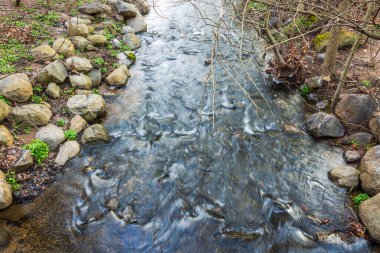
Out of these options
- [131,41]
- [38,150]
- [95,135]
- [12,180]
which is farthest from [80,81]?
[131,41]

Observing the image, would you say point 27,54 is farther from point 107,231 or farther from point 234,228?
point 234,228

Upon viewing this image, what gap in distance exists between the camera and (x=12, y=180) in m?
5.33

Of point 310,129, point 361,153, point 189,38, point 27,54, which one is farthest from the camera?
point 189,38

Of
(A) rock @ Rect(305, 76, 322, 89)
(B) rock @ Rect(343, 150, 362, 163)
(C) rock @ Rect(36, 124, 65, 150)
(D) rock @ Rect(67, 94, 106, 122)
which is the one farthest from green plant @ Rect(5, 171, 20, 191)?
(A) rock @ Rect(305, 76, 322, 89)

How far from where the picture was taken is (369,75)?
331 inches

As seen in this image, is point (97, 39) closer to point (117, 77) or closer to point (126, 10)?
point (117, 77)

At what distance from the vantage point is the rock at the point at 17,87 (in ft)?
21.0

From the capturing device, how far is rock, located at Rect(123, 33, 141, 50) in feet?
36.0

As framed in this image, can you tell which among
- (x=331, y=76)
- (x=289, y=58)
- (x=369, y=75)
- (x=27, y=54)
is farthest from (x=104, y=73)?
(x=369, y=75)

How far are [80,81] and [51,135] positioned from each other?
2.25m

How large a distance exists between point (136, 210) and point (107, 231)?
2.06ft

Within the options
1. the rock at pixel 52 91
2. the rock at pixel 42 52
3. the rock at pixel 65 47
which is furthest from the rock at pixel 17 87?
the rock at pixel 65 47

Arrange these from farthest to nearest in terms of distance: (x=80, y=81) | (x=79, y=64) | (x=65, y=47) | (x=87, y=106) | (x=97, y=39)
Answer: (x=97, y=39), (x=65, y=47), (x=79, y=64), (x=80, y=81), (x=87, y=106)

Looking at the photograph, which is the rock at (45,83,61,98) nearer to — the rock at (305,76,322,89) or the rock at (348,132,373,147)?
the rock at (305,76,322,89)
